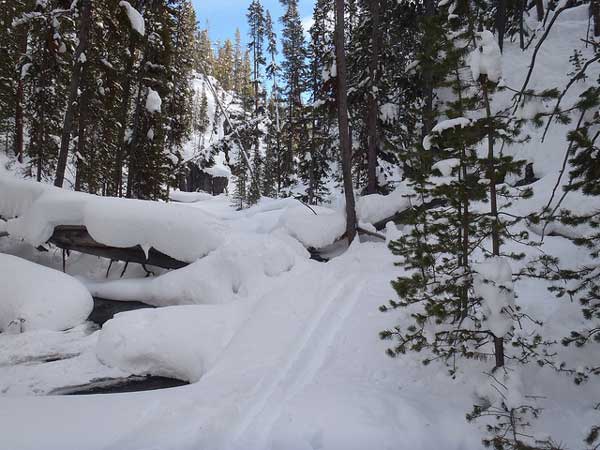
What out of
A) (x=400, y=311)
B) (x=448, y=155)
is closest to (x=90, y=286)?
(x=400, y=311)

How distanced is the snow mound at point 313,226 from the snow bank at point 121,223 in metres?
2.51

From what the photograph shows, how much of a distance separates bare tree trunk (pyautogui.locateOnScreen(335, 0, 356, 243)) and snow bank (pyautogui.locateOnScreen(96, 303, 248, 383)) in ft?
18.7

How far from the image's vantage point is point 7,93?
1878 cm

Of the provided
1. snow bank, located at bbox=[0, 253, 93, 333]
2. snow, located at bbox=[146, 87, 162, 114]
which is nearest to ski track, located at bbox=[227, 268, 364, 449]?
snow bank, located at bbox=[0, 253, 93, 333]

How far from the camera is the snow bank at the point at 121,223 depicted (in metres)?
9.66

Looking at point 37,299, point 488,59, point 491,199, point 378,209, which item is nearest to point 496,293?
point 491,199

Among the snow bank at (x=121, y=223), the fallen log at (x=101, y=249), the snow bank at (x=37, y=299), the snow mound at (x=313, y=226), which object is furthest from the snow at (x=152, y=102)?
the snow bank at (x=37, y=299)

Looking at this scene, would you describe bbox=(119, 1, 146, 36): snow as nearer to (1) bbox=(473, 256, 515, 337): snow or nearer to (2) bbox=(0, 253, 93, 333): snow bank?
(2) bbox=(0, 253, 93, 333): snow bank

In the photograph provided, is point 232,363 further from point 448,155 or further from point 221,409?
point 448,155

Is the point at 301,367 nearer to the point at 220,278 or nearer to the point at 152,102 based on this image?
the point at 220,278

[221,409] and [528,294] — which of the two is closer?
[221,409]

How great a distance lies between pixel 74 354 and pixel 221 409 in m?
3.93

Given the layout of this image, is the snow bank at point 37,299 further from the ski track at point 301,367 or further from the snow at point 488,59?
the snow at point 488,59

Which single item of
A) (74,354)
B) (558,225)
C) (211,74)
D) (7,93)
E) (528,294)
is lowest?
(74,354)
